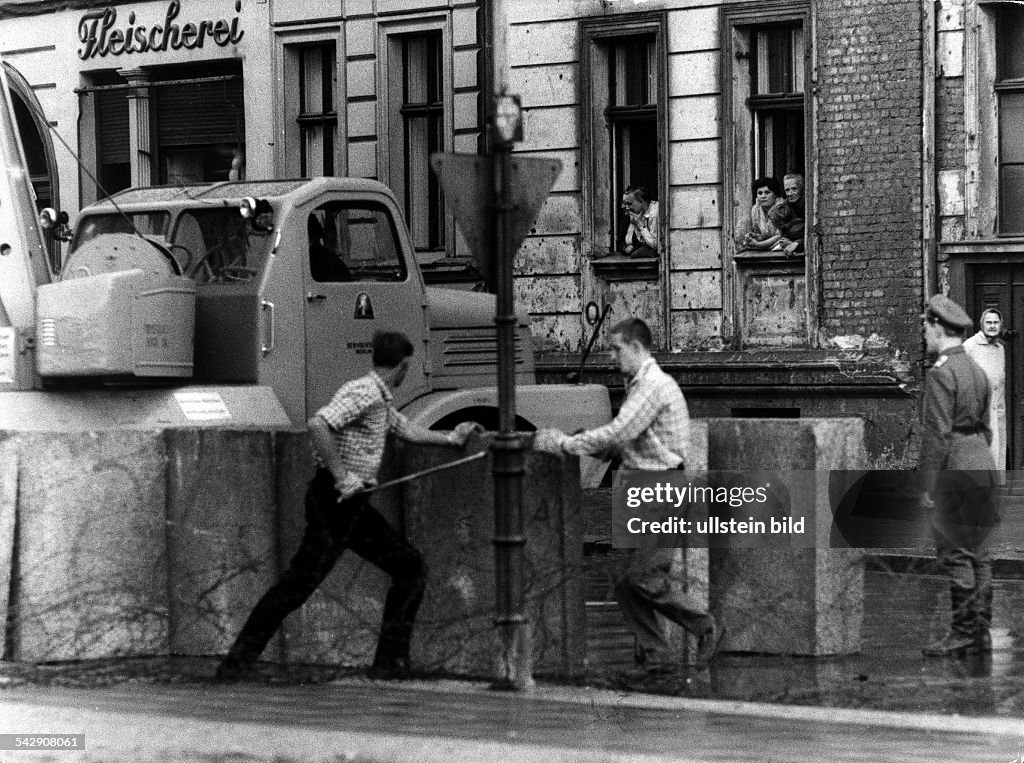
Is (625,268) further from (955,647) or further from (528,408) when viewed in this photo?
(955,647)

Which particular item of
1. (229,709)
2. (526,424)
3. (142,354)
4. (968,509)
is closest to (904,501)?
(526,424)

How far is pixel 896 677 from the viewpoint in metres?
10.0

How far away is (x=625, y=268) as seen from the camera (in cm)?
2381

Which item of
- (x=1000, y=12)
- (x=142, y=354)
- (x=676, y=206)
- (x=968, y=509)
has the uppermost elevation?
(x=1000, y=12)

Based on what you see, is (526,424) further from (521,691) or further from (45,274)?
(521,691)

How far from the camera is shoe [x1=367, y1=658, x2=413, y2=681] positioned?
9852 millimetres

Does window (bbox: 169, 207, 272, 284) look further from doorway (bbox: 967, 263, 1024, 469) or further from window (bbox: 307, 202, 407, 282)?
doorway (bbox: 967, 263, 1024, 469)

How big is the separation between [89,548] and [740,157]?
1373cm

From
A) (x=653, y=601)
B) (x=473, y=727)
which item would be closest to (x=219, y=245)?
(x=653, y=601)

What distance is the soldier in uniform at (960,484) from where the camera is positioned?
1080 cm

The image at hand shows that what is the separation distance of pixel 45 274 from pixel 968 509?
18.7 ft

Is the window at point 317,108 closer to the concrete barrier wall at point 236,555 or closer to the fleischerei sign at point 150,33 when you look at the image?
the fleischerei sign at point 150,33

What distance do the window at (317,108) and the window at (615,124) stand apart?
154 inches

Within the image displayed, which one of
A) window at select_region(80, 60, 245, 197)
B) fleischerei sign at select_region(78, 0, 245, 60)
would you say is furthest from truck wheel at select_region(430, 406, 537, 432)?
fleischerei sign at select_region(78, 0, 245, 60)
